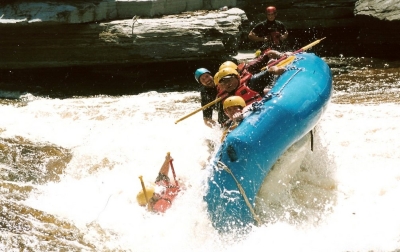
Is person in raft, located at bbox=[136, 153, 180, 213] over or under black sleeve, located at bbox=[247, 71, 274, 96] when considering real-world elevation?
under

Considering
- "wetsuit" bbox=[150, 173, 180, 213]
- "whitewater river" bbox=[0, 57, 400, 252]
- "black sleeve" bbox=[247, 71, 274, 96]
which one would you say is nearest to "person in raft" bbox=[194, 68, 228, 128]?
"whitewater river" bbox=[0, 57, 400, 252]

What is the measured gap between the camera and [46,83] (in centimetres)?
991

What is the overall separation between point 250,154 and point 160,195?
1344mm

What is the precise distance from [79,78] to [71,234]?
5866 mm

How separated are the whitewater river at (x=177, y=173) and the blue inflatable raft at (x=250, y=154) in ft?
0.68

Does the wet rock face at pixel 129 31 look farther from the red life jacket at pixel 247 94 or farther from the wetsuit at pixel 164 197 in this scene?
the wetsuit at pixel 164 197

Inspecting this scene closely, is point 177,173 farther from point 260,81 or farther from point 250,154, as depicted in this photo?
point 250,154

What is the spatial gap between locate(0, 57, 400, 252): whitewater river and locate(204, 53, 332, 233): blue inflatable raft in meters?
0.21

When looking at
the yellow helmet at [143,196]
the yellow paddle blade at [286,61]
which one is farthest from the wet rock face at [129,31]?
the yellow helmet at [143,196]

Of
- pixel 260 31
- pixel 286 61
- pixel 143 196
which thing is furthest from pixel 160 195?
pixel 260 31

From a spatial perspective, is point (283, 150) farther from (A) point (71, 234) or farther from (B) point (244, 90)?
(A) point (71, 234)

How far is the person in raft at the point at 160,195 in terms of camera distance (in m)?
5.09

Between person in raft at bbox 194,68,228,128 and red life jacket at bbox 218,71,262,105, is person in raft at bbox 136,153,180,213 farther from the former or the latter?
red life jacket at bbox 218,71,262,105

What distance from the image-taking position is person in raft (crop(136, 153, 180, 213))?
5086 mm
